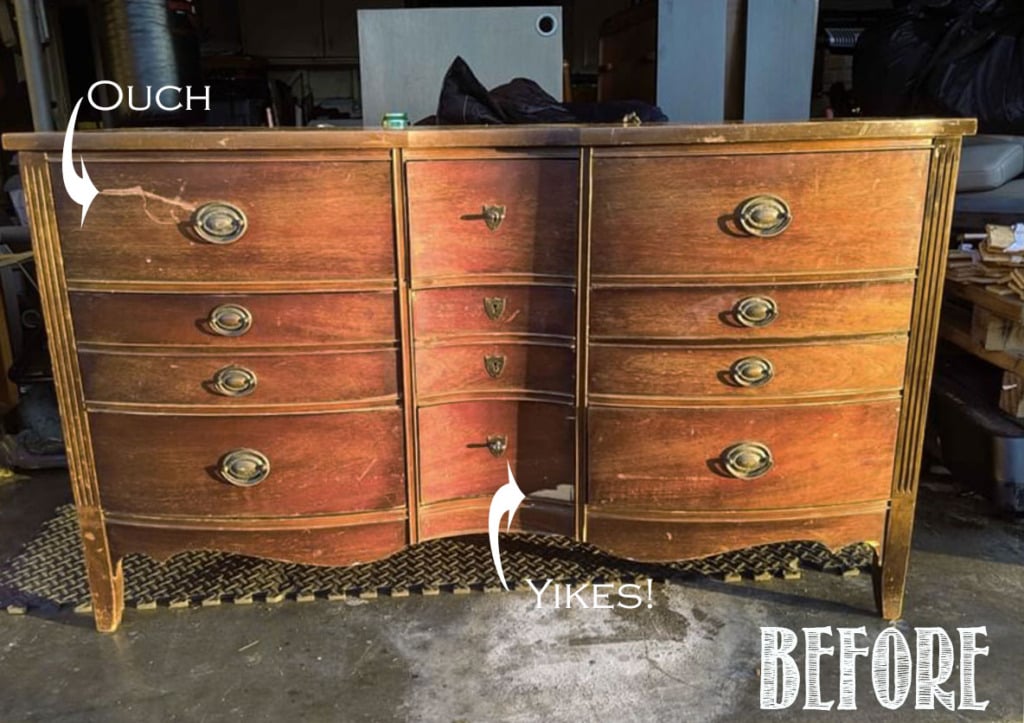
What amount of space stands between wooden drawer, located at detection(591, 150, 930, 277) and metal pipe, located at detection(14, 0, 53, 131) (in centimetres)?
173

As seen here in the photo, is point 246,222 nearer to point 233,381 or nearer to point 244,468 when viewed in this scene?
point 233,381

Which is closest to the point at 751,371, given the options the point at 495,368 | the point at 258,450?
the point at 495,368

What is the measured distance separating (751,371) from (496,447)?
482mm

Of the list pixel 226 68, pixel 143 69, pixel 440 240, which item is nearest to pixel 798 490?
pixel 440 240

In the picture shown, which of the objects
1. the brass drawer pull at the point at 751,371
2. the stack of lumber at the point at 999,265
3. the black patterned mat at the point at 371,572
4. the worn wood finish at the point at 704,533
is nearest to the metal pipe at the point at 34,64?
the black patterned mat at the point at 371,572

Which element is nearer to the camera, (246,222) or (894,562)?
(246,222)

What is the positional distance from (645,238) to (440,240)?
351 millimetres

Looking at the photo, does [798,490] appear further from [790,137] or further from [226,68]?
[226,68]

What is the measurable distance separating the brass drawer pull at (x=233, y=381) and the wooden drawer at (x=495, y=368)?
30 cm

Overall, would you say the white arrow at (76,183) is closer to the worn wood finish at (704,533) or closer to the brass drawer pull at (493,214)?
the brass drawer pull at (493,214)

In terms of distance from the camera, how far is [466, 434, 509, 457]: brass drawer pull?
152cm

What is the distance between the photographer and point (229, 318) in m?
1.40

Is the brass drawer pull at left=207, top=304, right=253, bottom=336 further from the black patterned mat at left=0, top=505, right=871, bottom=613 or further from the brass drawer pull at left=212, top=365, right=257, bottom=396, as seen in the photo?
the black patterned mat at left=0, top=505, right=871, bottom=613

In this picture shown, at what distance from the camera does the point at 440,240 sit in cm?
140
